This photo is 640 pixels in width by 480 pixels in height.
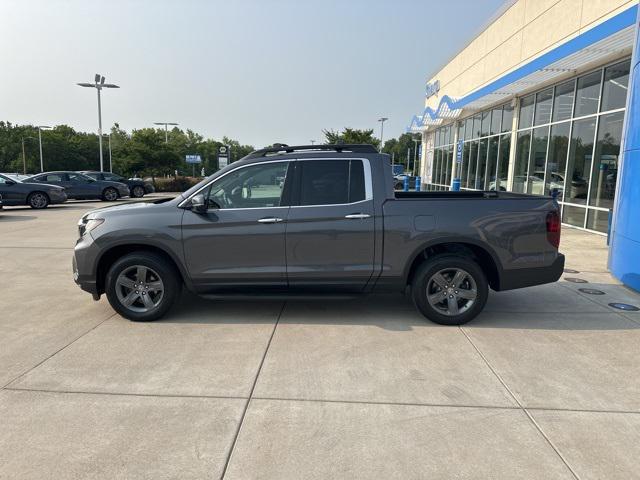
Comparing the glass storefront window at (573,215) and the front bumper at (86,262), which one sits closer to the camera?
the front bumper at (86,262)

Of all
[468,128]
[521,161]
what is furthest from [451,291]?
[468,128]

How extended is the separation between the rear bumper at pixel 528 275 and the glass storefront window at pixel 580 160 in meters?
8.45

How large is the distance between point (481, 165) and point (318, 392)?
61.8 feet

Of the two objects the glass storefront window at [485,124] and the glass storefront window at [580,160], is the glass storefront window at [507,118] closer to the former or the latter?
the glass storefront window at [485,124]

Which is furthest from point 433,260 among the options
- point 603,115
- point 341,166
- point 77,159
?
point 77,159

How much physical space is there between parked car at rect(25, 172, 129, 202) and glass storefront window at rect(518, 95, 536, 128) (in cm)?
2010

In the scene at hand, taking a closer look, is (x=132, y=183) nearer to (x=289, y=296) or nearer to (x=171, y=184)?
(x=171, y=184)

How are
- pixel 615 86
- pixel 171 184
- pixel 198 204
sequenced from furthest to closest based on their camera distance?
pixel 171 184, pixel 615 86, pixel 198 204

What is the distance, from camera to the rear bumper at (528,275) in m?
5.07

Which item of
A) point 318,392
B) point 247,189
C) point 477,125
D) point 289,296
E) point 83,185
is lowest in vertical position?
point 318,392

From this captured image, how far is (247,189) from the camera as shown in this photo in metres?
5.12

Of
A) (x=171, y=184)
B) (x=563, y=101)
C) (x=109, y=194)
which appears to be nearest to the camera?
(x=563, y=101)

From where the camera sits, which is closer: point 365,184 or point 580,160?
point 365,184

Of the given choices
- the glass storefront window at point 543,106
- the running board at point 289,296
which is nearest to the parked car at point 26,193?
the running board at point 289,296
